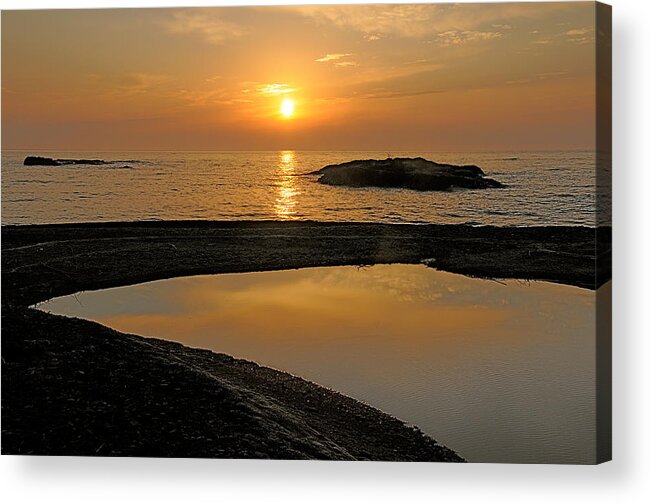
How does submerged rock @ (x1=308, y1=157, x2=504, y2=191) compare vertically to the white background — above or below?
above

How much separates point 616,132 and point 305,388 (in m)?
1.88

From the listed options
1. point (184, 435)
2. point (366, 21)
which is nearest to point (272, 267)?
point (184, 435)

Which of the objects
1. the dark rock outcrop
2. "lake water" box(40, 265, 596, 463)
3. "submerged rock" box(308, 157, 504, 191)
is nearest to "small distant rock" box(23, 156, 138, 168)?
the dark rock outcrop

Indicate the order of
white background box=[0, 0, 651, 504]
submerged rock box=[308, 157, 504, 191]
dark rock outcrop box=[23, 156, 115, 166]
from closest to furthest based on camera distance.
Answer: white background box=[0, 0, 651, 504] < submerged rock box=[308, 157, 504, 191] < dark rock outcrop box=[23, 156, 115, 166]

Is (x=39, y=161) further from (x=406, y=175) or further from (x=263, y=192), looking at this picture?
(x=406, y=175)

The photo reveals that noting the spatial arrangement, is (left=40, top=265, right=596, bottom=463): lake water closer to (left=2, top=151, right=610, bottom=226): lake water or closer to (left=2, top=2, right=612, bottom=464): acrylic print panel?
(left=2, top=2, right=612, bottom=464): acrylic print panel

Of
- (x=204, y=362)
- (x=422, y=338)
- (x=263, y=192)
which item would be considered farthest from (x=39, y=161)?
(x=422, y=338)

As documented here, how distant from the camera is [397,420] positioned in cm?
482

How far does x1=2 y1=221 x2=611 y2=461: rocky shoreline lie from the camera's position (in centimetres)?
484

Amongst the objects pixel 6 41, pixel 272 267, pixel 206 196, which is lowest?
pixel 272 267

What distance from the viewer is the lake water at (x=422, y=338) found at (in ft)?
15.7

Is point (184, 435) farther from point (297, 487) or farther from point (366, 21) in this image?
point (366, 21)

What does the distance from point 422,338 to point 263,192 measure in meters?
1.04

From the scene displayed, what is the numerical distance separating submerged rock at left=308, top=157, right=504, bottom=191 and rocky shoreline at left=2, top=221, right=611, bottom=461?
8.3 inches
